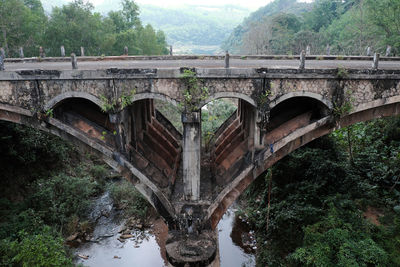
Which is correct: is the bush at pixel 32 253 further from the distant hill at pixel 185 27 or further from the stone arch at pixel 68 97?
the distant hill at pixel 185 27

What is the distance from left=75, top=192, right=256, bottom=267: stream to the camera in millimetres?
15836

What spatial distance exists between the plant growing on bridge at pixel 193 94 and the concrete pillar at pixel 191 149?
0.26 m

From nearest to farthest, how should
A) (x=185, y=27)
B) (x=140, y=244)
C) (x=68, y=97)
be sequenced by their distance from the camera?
(x=68, y=97), (x=140, y=244), (x=185, y=27)

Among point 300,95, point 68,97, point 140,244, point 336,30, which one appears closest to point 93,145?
point 68,97

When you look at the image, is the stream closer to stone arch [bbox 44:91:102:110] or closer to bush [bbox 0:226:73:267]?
bush [bbox 0:226:73:267]

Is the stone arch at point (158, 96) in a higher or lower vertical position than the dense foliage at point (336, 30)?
lower

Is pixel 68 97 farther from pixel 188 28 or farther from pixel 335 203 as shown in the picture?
pixel 188 28

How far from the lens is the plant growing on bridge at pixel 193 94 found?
35.7 feet

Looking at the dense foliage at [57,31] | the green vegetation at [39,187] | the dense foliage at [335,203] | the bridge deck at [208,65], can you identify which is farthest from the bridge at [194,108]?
the dense foliage at [57,31]

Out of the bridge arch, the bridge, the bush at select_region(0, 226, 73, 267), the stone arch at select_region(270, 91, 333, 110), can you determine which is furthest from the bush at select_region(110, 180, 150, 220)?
the stone arch at select_region(270, 91, 333, 110)

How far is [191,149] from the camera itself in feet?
36.6

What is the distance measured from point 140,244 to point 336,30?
150 ft

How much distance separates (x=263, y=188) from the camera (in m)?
20.4

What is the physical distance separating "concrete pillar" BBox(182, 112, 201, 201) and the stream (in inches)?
245
